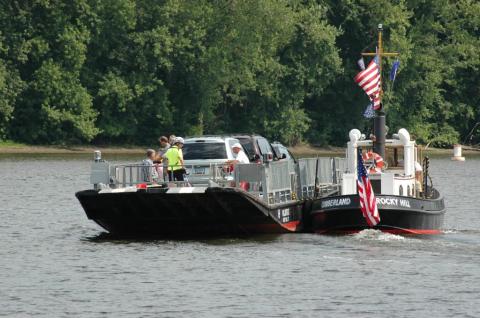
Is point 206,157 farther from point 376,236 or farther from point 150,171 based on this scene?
point 376,236

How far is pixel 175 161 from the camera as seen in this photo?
39.4 meters

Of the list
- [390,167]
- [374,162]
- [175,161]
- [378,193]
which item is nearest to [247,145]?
[374,162]

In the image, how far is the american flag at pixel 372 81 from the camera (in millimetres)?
44625

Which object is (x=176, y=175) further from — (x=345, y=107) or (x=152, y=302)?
(x=345, y=107)

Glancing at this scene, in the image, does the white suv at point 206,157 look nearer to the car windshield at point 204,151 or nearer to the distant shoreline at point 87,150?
the car windshield at point 204,151

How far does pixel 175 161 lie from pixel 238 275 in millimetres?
5815

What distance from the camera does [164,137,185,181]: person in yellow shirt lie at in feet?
129

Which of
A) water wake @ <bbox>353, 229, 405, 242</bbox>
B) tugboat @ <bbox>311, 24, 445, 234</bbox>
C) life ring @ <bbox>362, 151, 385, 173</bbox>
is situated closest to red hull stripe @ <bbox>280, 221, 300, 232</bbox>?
tugboat @ <bbox>311, 24, 445, 234</bbox>

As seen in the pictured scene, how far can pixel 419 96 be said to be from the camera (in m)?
124

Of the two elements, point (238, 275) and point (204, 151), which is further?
point (204, 151)

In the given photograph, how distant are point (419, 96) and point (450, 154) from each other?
6.31 metres

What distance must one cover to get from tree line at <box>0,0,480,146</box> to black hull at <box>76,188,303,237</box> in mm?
63469

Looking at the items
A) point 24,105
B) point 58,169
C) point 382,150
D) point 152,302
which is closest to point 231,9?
point 24,105

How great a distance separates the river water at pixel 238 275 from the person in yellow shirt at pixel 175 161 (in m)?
1.76
